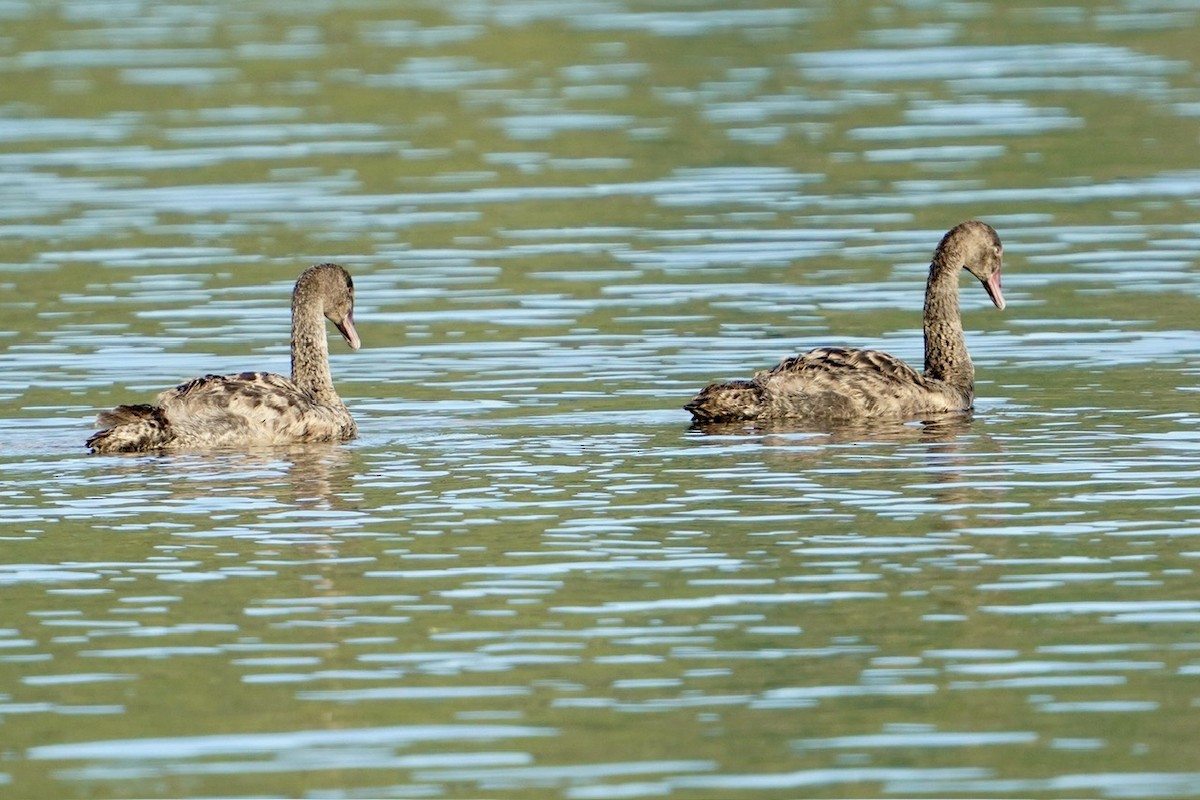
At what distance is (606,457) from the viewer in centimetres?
1748

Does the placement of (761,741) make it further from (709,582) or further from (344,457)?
(344,457)

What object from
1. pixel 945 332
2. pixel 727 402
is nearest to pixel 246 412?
pixel 727 402

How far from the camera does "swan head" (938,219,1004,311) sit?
21078 mm

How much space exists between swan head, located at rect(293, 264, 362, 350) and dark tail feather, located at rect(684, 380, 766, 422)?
9.05ft

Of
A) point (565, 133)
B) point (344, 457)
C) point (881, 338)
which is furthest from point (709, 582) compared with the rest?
point (565, 133)

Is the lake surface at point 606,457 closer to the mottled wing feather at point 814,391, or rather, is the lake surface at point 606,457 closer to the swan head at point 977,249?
the mottled wing feather at point 814,391

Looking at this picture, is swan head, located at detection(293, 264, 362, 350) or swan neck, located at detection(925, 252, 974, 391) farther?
swan neck, located at detection(925, 252, 974, 391)

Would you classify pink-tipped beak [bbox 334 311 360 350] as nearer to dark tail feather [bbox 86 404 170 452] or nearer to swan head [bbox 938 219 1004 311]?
dark tail feather [bbox 86 404 170 452]

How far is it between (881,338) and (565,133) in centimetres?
1403

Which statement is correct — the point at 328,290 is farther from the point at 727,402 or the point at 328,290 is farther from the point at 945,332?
the point at 945,332

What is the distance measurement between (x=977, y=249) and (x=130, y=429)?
6946 millimetres

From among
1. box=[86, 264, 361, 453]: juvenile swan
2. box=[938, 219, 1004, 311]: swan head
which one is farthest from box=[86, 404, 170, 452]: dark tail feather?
box=[938, 219, 1004, 311]: swan head

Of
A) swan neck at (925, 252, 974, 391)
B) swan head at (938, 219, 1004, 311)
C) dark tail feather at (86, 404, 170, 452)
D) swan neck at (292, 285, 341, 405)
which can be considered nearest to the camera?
dark tail feather at (86, 404, 170, 452)

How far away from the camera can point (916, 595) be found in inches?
520
